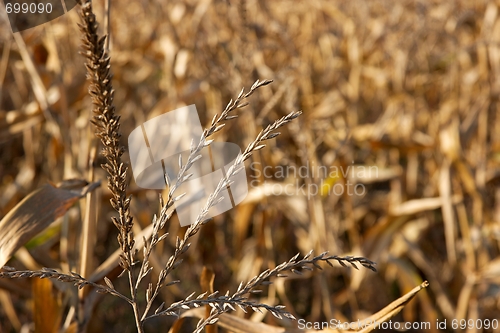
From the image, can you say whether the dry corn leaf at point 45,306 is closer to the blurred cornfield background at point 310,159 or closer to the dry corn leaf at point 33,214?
the blurred cornfield background at point 310,159

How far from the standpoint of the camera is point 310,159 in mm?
1056

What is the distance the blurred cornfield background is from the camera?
117 centimetres

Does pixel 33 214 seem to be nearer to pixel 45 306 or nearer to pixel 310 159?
pixel 45 306

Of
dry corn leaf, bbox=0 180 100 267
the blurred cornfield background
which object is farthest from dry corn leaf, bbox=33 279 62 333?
dry corn leaf, bbox=0 180 100 267

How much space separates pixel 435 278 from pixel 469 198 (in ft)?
3.07

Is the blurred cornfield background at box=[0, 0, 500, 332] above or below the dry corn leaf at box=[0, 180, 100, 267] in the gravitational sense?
below

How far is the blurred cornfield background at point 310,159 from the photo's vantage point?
3.83 ft

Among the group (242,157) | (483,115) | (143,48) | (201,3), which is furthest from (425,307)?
(143,48)

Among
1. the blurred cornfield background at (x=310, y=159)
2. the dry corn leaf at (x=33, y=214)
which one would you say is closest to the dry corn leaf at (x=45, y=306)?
the blurred cornfield background at (x=310, y=159)

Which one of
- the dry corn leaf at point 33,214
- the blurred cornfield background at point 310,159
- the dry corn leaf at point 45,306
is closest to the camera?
the dry corn leaf at point 33,214

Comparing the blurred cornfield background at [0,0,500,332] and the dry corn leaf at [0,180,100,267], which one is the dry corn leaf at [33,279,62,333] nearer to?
the blurred cornfield background at [0,0,500,332]

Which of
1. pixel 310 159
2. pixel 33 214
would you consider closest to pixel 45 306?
pixel 33 214

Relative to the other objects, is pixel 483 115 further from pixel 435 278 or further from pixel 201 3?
pixel 201 3

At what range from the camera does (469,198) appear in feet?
7.01
